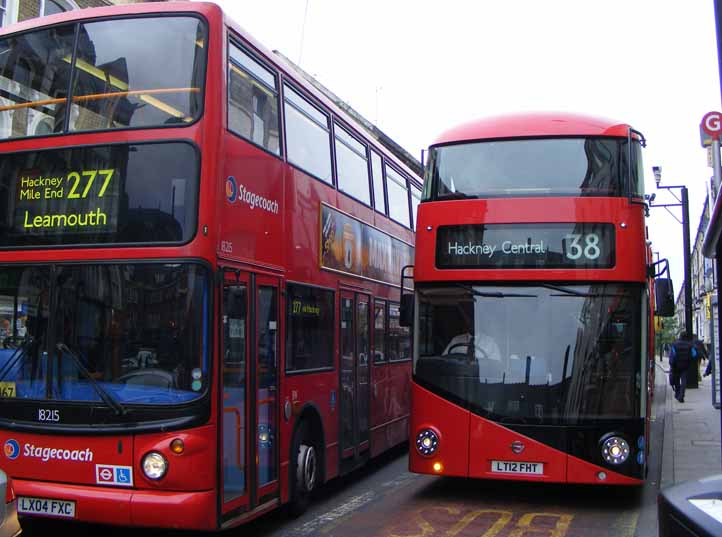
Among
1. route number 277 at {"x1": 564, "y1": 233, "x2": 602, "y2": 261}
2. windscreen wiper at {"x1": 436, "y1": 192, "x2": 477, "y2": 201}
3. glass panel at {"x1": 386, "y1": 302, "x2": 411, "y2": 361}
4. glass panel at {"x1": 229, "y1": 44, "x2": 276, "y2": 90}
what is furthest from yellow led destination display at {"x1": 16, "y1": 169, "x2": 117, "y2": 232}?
glass panel at {"x1": 386, "y1": 302, "x2": 411, "y2": 361}

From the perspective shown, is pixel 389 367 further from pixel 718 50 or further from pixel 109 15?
pixel 718 50

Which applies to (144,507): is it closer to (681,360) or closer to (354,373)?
(354,373)

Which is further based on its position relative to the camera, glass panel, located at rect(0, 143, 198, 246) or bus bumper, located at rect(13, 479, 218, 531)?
glass panel, located at rect(0, 143, 198, 246)

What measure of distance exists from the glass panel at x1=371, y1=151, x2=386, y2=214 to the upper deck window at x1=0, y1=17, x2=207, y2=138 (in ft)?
17.0

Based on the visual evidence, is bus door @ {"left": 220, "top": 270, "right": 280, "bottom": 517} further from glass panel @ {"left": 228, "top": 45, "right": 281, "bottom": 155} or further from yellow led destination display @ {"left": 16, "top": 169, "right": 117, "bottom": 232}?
glass panel @ {"left": 228, "top": 45, "right": 281, "bottom": 155}

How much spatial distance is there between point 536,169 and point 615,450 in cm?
317

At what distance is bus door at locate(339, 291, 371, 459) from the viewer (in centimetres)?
988

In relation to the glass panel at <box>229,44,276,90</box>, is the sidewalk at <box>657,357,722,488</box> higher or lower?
lower

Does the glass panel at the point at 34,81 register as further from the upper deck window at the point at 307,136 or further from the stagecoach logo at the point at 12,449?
the stagecoach logo at the point at 12,449

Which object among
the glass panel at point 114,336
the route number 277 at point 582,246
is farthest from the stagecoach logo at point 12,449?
the route number 277 at point 582,246

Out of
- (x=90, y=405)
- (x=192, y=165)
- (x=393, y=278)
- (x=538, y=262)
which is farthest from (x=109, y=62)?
(x=393, y=278)

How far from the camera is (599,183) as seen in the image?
29.8 ft

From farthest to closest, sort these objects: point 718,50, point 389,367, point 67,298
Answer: point 389,367 → point 67,298 → point 718,50

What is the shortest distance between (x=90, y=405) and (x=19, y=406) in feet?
2.26
